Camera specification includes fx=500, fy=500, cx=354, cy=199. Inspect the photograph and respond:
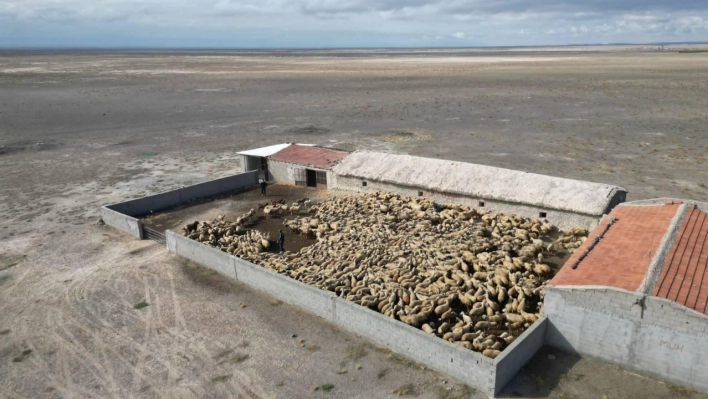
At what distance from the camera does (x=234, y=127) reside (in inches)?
2227

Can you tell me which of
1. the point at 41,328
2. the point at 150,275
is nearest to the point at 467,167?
the point at 150,275

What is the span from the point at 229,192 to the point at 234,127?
82.7 ft

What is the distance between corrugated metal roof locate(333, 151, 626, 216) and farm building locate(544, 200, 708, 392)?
227 inches

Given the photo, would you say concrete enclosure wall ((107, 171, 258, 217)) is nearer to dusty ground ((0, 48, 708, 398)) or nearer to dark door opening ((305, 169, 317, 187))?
dusty ground ((0, 48, 708, 398))

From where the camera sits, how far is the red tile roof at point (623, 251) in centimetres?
1562

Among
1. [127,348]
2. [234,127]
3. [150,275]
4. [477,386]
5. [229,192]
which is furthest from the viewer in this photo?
[234,127]

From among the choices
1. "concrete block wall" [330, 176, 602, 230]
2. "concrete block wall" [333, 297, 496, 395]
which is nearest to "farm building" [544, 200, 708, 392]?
"concrete block wall" [333, 297, 496, 395]

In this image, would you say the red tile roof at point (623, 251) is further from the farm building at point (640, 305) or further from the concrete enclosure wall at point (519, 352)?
the concrete enclosure wall at point (519, 352)

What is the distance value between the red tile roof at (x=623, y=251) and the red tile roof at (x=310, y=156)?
670 inches

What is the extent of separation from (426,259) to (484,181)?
8036 mm

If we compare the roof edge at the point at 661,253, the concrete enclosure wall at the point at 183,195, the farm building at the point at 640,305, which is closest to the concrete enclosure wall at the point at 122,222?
the concrete enclosure wall at the point at 183,195

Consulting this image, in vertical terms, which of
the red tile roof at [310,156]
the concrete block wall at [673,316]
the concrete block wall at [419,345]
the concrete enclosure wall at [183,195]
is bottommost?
the concrete block wall at [419,345]

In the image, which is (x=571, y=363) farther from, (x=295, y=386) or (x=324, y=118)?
(x=324, y=118)

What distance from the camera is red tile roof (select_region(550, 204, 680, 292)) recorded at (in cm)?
1562
